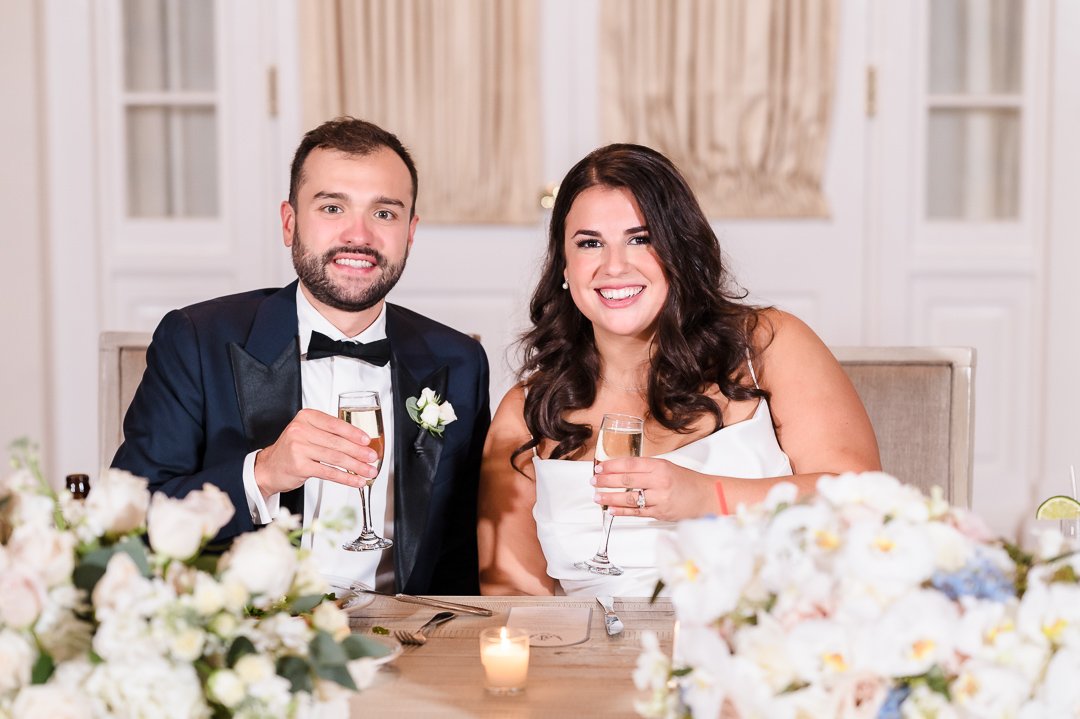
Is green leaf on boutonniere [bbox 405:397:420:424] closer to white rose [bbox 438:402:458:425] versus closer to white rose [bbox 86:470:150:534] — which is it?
white rose [bbox 438:402:458:425]

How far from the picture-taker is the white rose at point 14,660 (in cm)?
97

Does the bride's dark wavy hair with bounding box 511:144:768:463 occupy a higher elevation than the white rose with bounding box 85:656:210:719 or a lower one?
higher

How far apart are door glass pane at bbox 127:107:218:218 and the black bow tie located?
8.59ft

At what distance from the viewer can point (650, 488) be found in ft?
6.12

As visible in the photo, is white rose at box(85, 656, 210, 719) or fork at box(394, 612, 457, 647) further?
fork at box(394, 612, 457, 647)

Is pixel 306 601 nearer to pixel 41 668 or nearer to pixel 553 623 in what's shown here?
pixel 41 668

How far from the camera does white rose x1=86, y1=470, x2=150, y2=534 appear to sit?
1.05m

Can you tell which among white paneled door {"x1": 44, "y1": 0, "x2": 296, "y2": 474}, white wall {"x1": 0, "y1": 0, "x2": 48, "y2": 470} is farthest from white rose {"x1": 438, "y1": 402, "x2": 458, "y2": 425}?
white wall {"x1": 0, "y1": 0, "x2": 48, "y2": 470}

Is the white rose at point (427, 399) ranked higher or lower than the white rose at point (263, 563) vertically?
higher

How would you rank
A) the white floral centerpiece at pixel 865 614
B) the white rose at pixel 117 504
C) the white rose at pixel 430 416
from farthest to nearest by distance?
the white rose at pixel 430 416
the white rose at pixel 117 504
the white floral centerpiece at pixel 865 614

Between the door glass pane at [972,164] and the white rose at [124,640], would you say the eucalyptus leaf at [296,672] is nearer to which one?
the white rose at [124,640]

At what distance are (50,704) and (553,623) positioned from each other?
85cm

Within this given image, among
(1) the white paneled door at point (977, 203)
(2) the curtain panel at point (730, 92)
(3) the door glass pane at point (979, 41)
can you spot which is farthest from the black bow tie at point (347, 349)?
Answer: (3) the door glass pane at point (979, 41)

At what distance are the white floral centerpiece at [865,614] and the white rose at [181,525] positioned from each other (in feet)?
1.39
